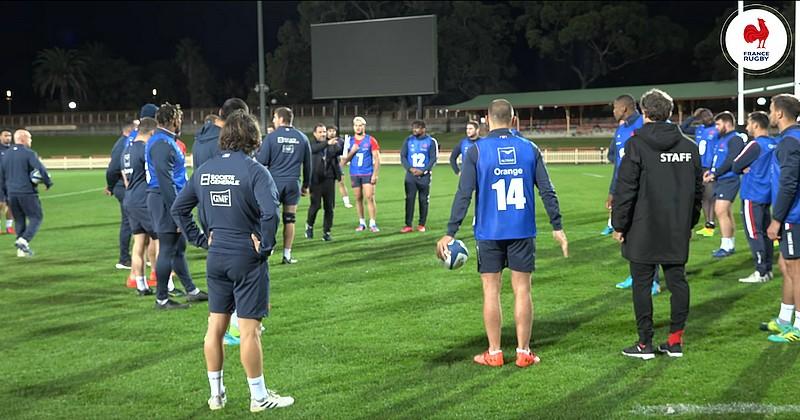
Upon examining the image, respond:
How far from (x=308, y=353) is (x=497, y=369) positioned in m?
1.66

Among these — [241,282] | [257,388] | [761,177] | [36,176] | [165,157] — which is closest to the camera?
[241,282]

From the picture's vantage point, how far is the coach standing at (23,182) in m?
13.0

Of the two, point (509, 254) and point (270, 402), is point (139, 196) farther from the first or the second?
point (509, 254)

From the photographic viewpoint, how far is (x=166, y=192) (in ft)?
26.8

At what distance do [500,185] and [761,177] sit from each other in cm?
409

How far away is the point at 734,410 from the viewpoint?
530 cm

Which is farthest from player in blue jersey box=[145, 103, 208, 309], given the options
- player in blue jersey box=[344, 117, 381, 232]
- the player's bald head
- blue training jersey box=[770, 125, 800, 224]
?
player in blue jersey box=[344, 117, 381, 232]

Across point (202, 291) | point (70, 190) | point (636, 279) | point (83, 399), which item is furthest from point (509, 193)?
point (70, 190)

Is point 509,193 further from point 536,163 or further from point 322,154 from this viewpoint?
point 322,154

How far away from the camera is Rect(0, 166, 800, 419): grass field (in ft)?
18.4

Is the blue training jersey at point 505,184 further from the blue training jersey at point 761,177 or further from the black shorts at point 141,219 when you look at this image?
the black shorts at point 141,219

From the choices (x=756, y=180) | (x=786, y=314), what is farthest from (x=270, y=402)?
(x=756, y=180)

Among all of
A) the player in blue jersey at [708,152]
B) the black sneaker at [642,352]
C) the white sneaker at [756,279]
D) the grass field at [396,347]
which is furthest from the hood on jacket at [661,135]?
the player in blue jersey at [708,152]

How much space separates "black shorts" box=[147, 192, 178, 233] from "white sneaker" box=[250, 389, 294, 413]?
350 cm
